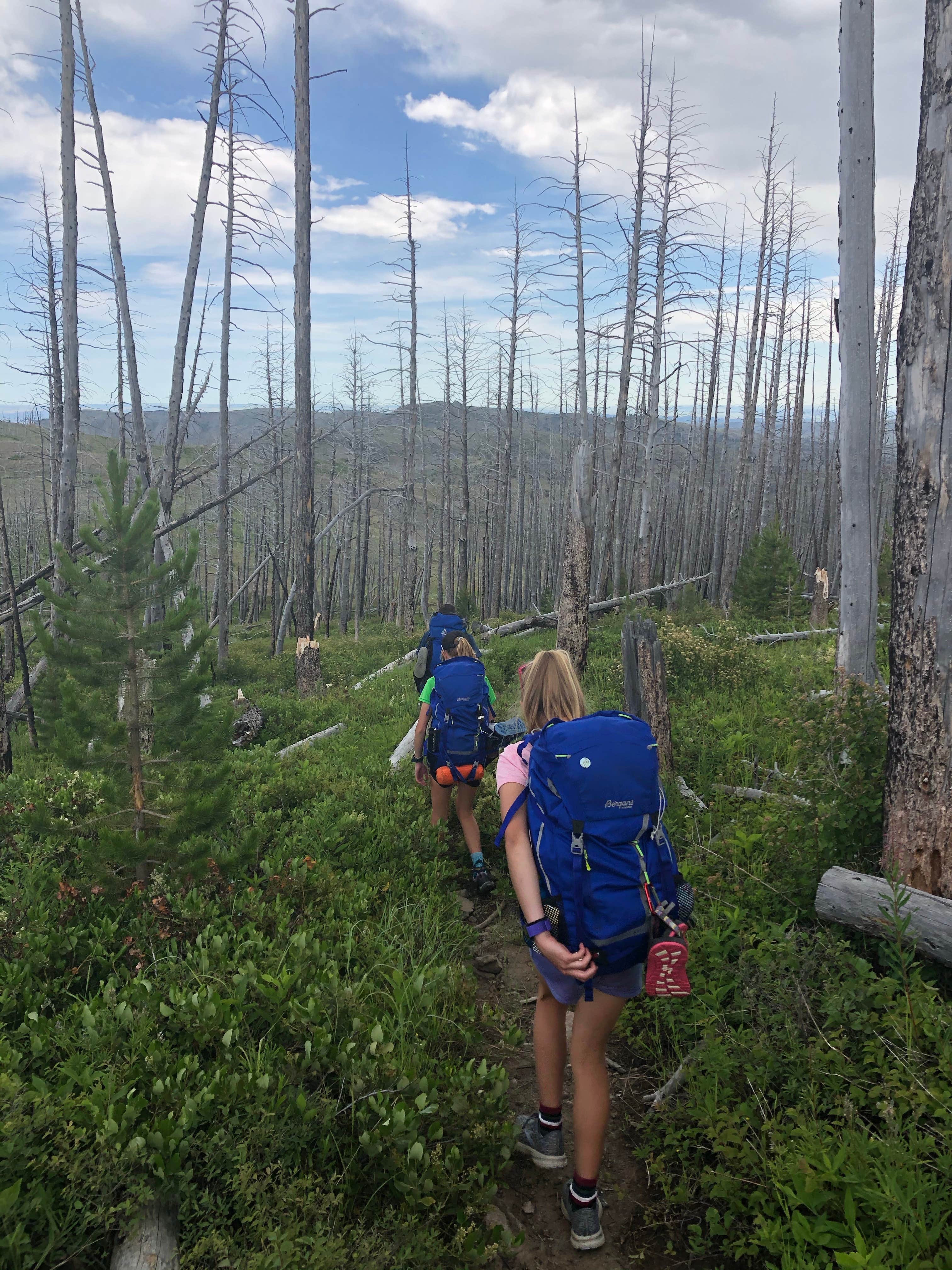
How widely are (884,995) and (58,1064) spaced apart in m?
3.17

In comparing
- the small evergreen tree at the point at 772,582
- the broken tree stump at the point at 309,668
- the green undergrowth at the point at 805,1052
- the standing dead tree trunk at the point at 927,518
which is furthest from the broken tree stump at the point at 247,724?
the small evergreen tree at the point at 772,582

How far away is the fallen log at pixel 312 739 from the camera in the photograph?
8265mm

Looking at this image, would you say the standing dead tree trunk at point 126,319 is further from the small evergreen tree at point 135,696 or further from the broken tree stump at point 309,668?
the small evergreen tree at point 135,696

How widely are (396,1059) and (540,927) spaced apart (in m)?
1.04

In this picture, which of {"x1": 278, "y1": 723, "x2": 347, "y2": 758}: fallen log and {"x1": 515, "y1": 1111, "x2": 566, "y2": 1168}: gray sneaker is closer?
{"x1": 515, "y1": 1111, "x2": 566, "y2": 1168}: gray sneaker

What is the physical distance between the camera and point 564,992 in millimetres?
2559

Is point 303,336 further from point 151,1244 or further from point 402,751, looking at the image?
point 151,1244

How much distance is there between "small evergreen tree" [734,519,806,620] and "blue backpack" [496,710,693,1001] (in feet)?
51.2

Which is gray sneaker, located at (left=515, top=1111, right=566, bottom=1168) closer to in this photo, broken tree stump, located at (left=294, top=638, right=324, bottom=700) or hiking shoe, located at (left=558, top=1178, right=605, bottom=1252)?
hiking shoe, located at (left=558, top=1178, right=605, bottom=1252)

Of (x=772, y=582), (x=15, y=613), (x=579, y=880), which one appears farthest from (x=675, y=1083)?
(x=772, y=582)

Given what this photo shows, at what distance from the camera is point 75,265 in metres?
9.34

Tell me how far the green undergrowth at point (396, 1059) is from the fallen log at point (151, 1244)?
1.9 inches

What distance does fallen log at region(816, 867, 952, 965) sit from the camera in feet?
9.50

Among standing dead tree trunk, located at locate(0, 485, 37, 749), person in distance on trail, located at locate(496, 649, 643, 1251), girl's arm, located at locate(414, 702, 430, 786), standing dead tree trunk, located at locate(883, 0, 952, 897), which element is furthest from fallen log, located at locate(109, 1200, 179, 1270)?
standing dead tree trunk, located at locate(0, 485, 37, 749)
